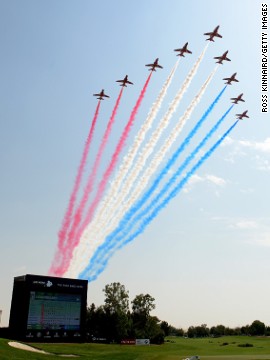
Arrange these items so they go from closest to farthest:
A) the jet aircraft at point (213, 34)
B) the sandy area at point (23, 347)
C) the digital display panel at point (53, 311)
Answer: the sandy area at point (23, 347) → the digital display panel at point (53, 311) → the jet aircraft at point (213, 34)

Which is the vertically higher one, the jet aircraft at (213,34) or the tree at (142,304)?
the jet aircraft at (213,34)

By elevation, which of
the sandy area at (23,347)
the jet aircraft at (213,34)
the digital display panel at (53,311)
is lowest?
the sandy area at (23,347)

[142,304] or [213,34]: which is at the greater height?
[213,34]

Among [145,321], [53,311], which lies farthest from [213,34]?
[145,321]

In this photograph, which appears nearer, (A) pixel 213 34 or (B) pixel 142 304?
(A) pixel 213 34

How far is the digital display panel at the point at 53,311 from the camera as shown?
65000 millimetres

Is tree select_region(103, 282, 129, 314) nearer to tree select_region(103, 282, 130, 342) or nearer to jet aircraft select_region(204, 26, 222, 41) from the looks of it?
tree select_region(103, 282, 130, 342)

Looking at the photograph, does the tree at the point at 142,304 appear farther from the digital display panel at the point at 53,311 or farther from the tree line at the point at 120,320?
the digital display panel at the point at 53,311

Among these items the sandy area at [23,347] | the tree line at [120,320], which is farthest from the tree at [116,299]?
the sandy area at [23,347]

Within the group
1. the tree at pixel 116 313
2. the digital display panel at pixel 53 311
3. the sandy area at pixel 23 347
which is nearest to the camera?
the sandy area at pixel 23 347

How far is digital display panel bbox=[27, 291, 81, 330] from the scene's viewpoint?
213ft

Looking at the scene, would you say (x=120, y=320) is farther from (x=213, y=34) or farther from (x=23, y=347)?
(x=213, y=34)

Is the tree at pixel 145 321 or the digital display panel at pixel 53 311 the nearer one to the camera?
the digital display panel at pixel 53 311

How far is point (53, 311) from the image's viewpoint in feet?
221
